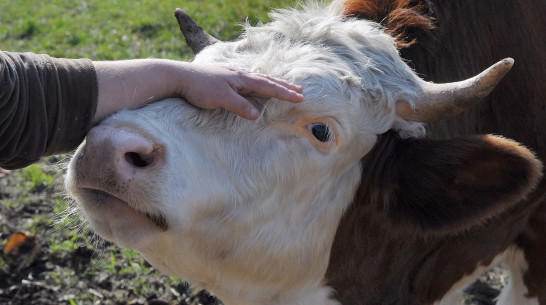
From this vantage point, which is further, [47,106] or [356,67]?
[356,67]

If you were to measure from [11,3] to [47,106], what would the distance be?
8063 mm

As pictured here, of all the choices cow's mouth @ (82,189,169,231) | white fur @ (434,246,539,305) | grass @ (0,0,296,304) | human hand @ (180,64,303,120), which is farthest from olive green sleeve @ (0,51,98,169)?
white fur @ (434,246,539,305)

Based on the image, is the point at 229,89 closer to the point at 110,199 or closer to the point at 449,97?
the point at 110,199

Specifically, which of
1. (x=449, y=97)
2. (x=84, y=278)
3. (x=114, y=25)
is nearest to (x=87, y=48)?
(x=114, y=25)

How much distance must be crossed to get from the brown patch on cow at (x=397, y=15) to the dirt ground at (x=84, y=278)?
2.16 metres

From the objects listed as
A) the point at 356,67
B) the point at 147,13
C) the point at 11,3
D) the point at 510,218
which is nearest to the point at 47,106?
the point at 356,67

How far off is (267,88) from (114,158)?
665 mm

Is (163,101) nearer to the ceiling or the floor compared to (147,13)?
nearer to the ceiling

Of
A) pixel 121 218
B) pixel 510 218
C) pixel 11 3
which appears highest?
pixel 121 218

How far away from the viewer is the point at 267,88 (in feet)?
9.61

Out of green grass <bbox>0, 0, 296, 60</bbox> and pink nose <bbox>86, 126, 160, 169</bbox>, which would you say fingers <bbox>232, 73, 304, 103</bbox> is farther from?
green grass <bbox>0, 0, 296, 60</bbox>

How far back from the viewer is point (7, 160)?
9.57 ft

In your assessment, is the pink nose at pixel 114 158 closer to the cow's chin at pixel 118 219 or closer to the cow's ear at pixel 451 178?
the cow's chin at pixel 118 219

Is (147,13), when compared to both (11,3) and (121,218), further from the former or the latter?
(121,218)
